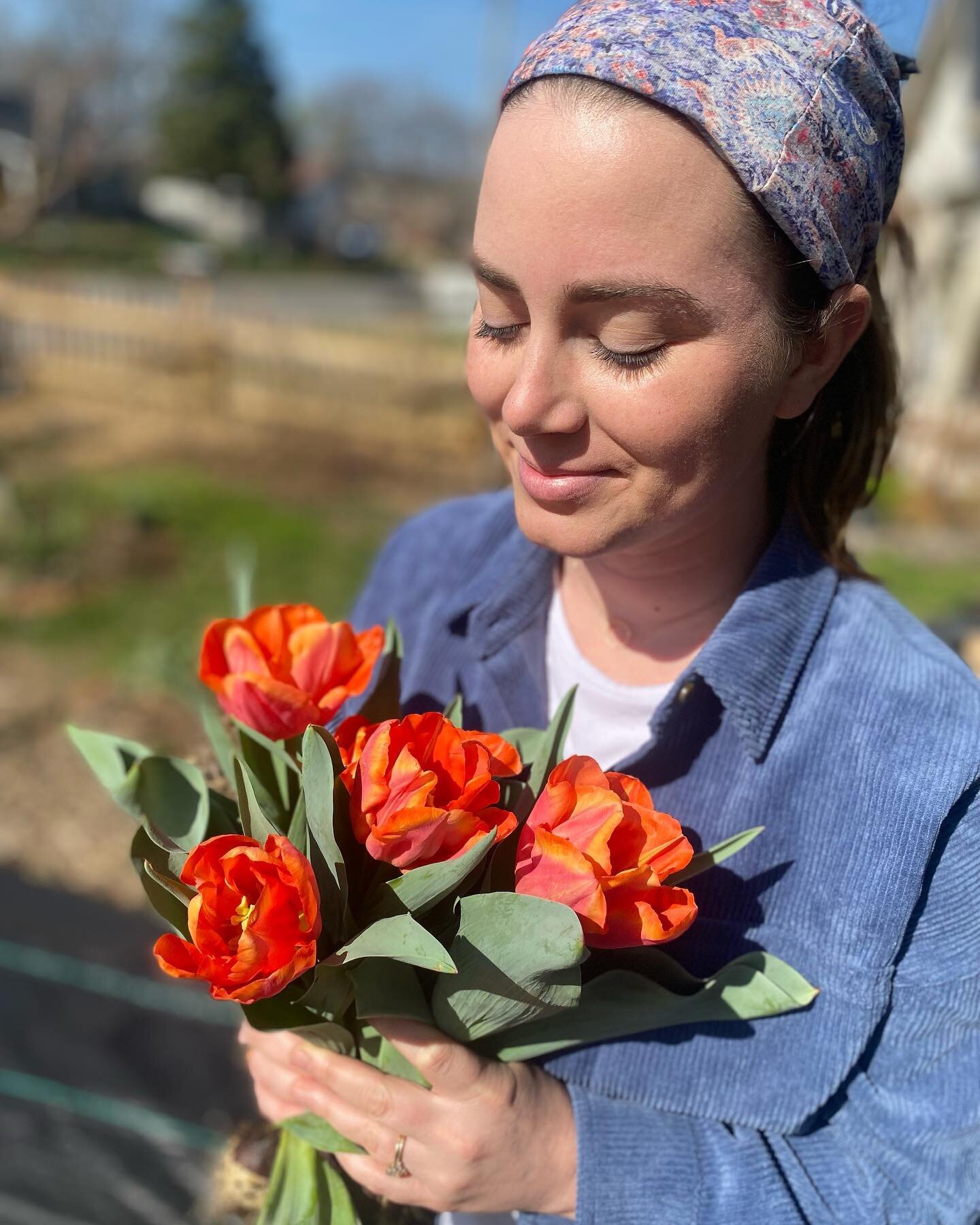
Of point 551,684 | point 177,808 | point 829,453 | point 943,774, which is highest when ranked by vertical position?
point 829,453

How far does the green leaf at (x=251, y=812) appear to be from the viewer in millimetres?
983

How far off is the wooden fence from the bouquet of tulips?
7801mm

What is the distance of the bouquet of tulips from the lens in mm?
874

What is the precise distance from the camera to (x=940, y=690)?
112cm

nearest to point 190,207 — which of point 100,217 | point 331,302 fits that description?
point 100,217

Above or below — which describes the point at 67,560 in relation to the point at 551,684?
below

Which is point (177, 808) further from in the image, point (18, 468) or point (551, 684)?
point (18, 468)

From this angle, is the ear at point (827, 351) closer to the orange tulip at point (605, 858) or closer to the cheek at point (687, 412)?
the cheek at point (687, 412)

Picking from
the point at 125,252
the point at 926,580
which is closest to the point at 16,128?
the point at 125,252

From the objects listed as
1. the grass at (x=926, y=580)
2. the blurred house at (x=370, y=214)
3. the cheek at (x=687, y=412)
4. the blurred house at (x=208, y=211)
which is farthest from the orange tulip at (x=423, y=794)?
the blurred house at (x=208, y=211)

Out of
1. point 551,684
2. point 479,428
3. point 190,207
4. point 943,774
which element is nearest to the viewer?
point 943,774

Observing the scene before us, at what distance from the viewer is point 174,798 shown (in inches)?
44.9

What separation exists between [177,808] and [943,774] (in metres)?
0.82

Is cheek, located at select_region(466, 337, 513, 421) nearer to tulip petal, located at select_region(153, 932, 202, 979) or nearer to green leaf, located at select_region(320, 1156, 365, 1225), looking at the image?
tulip petal, located at select_region(153, 932, 202, 979)
